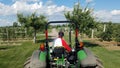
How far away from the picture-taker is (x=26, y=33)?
145 ft

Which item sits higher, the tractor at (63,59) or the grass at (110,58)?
the tractor at (63,59)

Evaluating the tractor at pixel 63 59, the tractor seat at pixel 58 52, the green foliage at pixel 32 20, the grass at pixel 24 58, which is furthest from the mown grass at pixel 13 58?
the green foliage at pixel 32 20

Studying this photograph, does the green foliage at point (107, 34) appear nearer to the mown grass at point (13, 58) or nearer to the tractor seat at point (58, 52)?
the mown grass at point (13, 58)

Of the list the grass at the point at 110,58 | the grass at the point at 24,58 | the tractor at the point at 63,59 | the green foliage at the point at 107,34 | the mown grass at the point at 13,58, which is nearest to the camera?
the tractor at the point at 63,59

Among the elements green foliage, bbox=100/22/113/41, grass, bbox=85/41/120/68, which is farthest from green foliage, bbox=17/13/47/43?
grass, bbox=85/41/120/68

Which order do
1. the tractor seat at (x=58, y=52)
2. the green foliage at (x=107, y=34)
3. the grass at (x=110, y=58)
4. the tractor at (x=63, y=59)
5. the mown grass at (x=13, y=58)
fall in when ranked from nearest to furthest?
the tractor at (x=63, y=59)
the tractor seat at (x=58, y=52)
the grass at (x=110, y=58)
the mown grass at (x=13, y=58)
the green foliage at (x=107, y=34)

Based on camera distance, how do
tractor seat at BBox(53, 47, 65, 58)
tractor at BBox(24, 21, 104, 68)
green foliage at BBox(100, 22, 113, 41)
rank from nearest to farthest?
1. tractor at BBox(24, 21, 104, 68)
2. tractor seat at BBox(53, 47, 65, 58)
3. green foliage at BBox(100, 22, 113, 41)

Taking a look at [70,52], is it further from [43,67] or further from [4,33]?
[4,33]

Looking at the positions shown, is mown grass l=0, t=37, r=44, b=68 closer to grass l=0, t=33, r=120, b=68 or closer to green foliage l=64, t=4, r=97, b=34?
grass l=0, t=33, r=120, b=68

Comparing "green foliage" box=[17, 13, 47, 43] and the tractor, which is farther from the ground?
"green foliage" box=[17, 13, 47, 43]

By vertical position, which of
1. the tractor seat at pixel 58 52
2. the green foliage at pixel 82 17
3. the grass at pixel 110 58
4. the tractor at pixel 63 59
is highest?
the green foliage at pixel 82 17

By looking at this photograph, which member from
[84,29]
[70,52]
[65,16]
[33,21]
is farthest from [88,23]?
[70,52]

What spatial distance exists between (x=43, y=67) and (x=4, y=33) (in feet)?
116

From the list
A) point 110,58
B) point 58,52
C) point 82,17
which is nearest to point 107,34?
point 82,17
